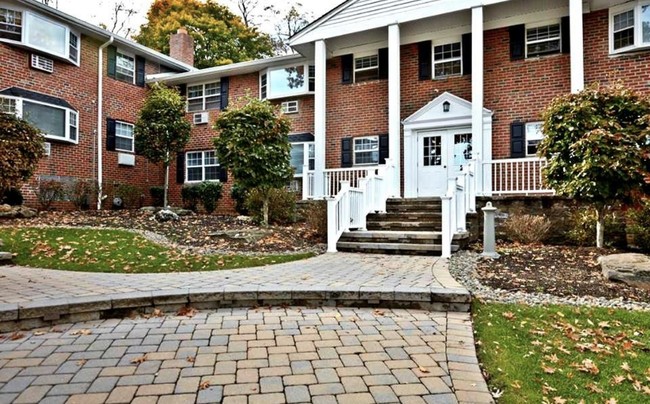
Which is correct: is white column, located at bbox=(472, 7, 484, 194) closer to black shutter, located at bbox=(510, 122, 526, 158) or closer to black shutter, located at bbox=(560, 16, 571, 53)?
black shutter, located at bbox=(510, 122, 526, 158)

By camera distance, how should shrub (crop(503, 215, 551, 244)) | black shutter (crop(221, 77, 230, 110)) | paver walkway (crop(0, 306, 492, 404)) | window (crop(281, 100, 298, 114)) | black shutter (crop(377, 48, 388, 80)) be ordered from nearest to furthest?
paver walkway (crop(0, 306, 492, 404)) < shrub (crop(503, 215, 551, 244)) < black shutter (crop(377, 48, 388, 80)) < window (crop(281, 100, 298, 114)) < black shutter (crop(221, 77, 230, 110))

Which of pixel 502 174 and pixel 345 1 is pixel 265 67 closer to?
pixel 345 1

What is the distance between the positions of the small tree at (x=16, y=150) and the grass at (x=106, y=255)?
1180mm

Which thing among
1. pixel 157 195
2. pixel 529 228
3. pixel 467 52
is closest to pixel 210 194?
pixel 157 195

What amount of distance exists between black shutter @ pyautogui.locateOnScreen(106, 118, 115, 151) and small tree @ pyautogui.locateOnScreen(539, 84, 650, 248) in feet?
44.8

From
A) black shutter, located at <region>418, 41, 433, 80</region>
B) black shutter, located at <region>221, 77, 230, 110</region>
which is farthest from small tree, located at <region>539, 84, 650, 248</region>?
black shutter, located at <region>221, 77, 230, 110</region>

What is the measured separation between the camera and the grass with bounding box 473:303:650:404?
2496mm

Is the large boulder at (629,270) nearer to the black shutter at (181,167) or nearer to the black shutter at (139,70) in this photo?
the black shutter at (181,167)

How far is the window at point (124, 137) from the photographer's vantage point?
15195mm

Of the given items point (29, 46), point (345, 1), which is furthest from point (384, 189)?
point (29, 46)

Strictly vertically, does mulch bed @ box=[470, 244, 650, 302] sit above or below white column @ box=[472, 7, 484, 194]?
below

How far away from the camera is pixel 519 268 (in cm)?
600

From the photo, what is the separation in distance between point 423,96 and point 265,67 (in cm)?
599

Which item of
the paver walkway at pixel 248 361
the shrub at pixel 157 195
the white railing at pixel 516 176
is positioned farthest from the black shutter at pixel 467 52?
the shrub at pixel 157 195
